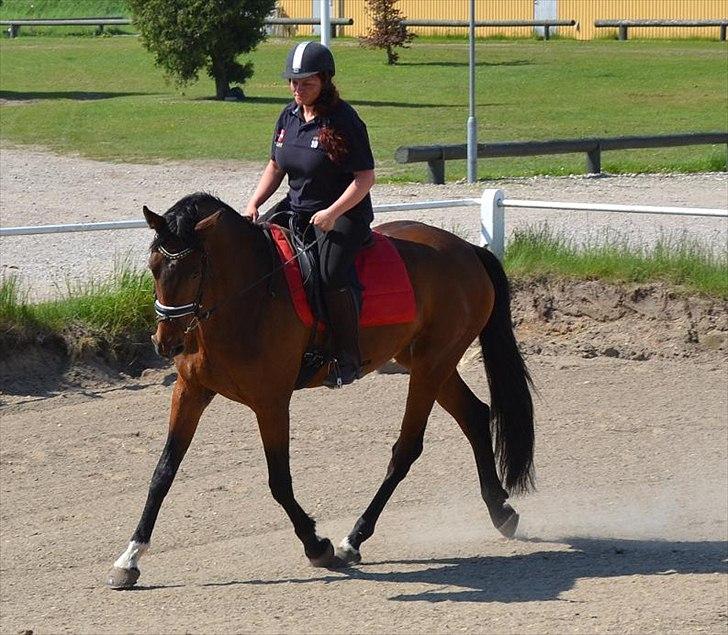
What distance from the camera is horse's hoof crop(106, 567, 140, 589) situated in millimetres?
6746

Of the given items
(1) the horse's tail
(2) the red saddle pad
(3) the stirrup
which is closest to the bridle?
(2) the red saddle pad

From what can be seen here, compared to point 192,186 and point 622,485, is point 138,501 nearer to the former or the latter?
point 622,485

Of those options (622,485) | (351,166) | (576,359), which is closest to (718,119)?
(576,359)

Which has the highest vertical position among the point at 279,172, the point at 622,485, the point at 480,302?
the point at 279,172

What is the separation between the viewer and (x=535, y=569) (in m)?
7.16

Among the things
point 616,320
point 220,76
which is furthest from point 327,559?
point 220,76

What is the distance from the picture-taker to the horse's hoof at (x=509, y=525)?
7.83 m

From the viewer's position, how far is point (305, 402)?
33.9 feet

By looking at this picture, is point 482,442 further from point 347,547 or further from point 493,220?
point 493,220

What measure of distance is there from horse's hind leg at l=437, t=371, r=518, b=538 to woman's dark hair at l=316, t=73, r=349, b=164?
5.54ft

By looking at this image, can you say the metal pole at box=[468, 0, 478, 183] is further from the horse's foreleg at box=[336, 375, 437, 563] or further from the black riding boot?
the black riding boot

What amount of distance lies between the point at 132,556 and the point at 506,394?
2.47 m

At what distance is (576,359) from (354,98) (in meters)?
23.3

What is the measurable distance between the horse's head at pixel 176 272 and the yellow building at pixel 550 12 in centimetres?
4209
